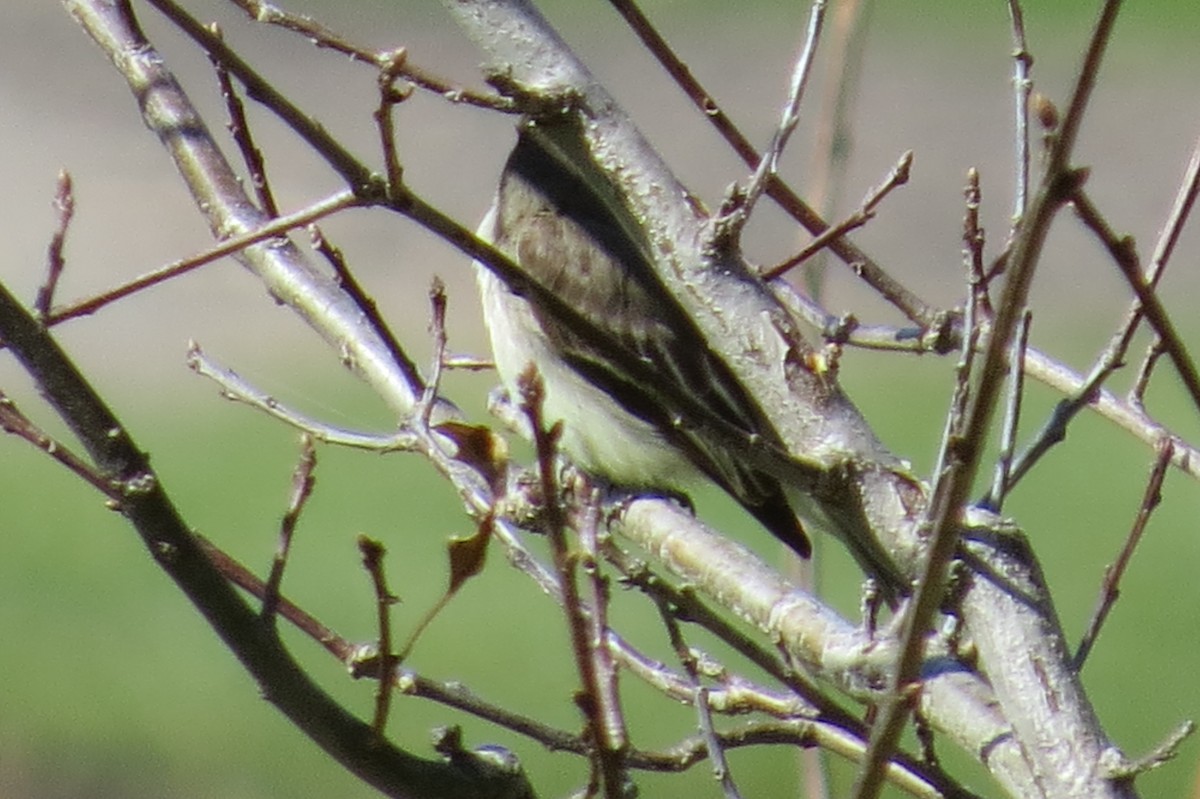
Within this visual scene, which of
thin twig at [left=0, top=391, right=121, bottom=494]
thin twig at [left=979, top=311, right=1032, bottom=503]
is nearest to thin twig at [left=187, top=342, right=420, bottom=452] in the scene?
thin twig at [left=0, top=391, right=121, bottom=494]

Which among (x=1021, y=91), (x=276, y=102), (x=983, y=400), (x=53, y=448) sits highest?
(x=1021, y=91)

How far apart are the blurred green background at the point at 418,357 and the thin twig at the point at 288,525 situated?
3.09m

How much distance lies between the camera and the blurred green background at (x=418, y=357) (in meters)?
9.22

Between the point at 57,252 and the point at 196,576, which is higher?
the point at 57,252

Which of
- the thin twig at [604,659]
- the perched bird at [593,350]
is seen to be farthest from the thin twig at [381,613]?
the perched bird at [593,350]

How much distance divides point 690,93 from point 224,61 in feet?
3.90

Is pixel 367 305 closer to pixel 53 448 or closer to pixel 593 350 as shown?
pixel 53 448

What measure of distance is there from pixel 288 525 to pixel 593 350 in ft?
9.71

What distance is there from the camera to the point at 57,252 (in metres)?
2.52

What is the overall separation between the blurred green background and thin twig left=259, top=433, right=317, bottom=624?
10.1ft

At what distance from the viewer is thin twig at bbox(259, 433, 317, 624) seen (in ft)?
6.10

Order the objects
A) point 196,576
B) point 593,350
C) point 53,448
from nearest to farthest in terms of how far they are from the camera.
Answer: point 196,576, point 53,448, point 593,350

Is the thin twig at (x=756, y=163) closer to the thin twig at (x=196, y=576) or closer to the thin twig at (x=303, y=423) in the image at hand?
the thin twig at (x=303, y=423)

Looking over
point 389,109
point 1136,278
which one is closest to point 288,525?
point 389,109
